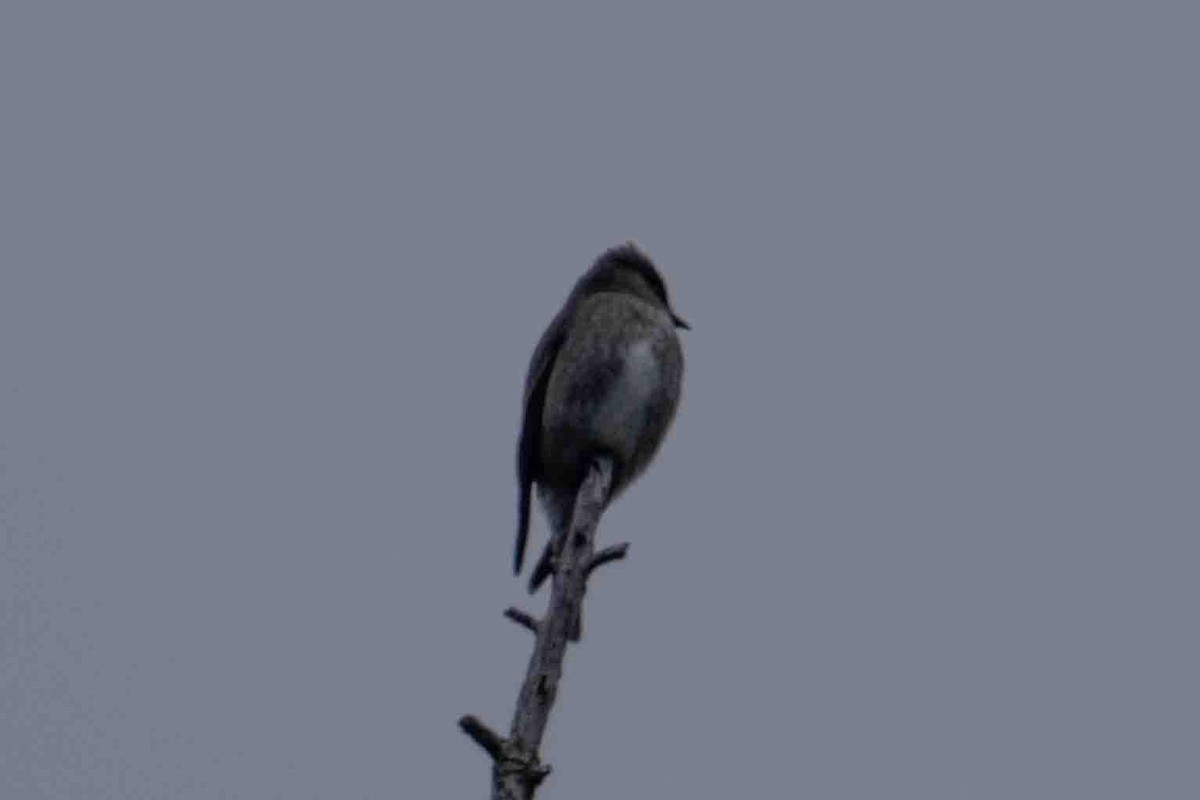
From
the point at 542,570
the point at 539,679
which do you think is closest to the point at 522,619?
the point at 539,679

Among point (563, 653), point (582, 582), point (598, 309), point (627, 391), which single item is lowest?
point (563, 653)

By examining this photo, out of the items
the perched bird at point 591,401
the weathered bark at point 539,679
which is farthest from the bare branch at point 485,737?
the perched bird at point 591,401

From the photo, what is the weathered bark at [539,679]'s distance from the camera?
16.4 feet

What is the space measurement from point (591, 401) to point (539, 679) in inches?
124

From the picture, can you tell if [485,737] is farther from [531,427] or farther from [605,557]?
[531,427]

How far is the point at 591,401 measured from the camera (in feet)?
27.4

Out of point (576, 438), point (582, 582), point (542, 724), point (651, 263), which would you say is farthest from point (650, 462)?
point (542, 724)

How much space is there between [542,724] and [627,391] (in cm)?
332

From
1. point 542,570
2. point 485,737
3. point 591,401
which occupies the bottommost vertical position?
point 485,737

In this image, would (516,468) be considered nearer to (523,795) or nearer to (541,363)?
(541,363)

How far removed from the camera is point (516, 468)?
8.75m

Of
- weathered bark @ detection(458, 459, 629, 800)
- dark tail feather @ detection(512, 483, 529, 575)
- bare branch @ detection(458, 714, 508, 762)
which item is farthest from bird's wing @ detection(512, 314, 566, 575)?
bare branch @ detection(458, 714, 508, 762)

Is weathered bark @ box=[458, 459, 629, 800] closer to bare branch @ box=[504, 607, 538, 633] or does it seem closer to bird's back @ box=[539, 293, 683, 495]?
bare branch @ box=[504, 607, 538, 633]

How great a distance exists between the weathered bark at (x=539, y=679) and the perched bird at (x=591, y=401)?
2.03 m
